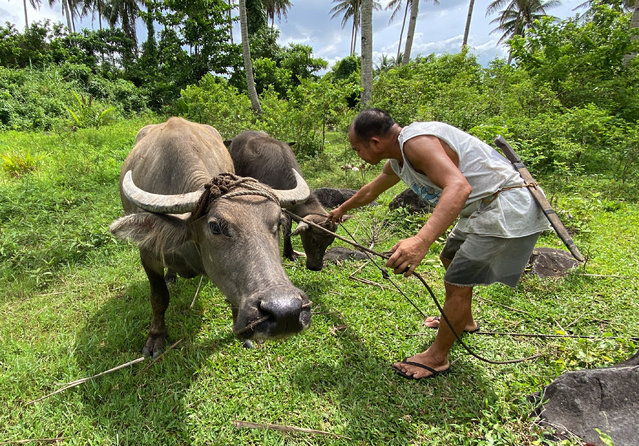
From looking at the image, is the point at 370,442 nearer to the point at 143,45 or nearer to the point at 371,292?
the point at 371,292

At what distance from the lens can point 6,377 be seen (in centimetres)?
228

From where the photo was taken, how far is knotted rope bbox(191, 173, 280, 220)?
1.97m

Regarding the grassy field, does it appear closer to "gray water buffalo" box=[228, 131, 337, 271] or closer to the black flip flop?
the black flip flop

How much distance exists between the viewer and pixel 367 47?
847 centimetres

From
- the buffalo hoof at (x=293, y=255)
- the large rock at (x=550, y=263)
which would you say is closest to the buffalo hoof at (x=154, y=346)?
the buffalo hoof at (x=293, y=255)

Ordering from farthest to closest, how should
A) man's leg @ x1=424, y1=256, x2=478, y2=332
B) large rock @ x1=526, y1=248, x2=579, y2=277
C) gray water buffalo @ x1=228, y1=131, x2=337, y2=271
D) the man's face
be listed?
1. large rock @ x1=526, y1=248, x2=579, y2=277
2. gray water buffalo @ x1=228, y1=131, x2=337, y2=271
3. man's leg @ x1=424, y1=256, x2=478, y2=332
4. the man's face

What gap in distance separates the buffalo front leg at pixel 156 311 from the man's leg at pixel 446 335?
195 cm

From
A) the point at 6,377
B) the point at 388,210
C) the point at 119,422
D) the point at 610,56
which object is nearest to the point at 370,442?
the point at 119,422

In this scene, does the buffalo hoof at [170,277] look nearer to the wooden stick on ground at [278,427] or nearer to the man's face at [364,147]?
the wooden stick on ground at [278,427]

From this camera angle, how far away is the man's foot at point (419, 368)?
2371mm

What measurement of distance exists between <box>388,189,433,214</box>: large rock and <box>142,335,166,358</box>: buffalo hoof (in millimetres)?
3903

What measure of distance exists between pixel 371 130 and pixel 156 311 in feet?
7.50

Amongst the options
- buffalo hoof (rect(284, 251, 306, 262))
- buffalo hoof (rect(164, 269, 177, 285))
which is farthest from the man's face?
buffalo hoof (rect(164, 269, 177, 285))

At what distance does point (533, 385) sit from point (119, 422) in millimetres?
2806
